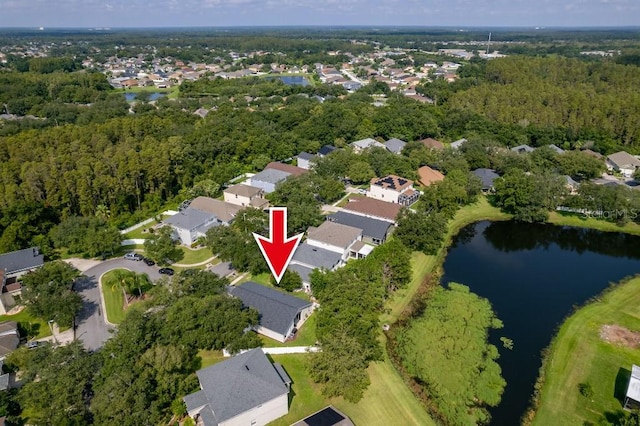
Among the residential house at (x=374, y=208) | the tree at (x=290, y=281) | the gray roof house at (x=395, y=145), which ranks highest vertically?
the gray roof house at (x=395, y=145)

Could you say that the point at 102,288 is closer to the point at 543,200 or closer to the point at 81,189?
the point at 81,189

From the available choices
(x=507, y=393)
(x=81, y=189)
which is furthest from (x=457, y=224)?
(x=81, y=189)

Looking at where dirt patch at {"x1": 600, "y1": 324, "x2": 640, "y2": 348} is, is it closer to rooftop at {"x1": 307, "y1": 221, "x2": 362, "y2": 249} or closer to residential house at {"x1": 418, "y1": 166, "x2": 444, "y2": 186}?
rooftop at {"x1": 307, "y1": 221, "x2": 362, "y2": 249}

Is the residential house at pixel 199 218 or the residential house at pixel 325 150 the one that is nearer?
the residential house at pixel 199 218

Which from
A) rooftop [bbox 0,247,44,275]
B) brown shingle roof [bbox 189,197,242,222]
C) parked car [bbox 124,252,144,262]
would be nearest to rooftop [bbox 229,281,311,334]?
parked car [bbox 124,252,144,262]

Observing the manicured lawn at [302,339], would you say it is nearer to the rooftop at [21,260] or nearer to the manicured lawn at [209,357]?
the manicured lawn at [209,357]

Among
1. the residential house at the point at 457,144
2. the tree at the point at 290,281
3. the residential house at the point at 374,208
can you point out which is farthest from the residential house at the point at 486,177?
the tree at the point at 290,281

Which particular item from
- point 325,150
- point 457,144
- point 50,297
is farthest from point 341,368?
point 457,144
